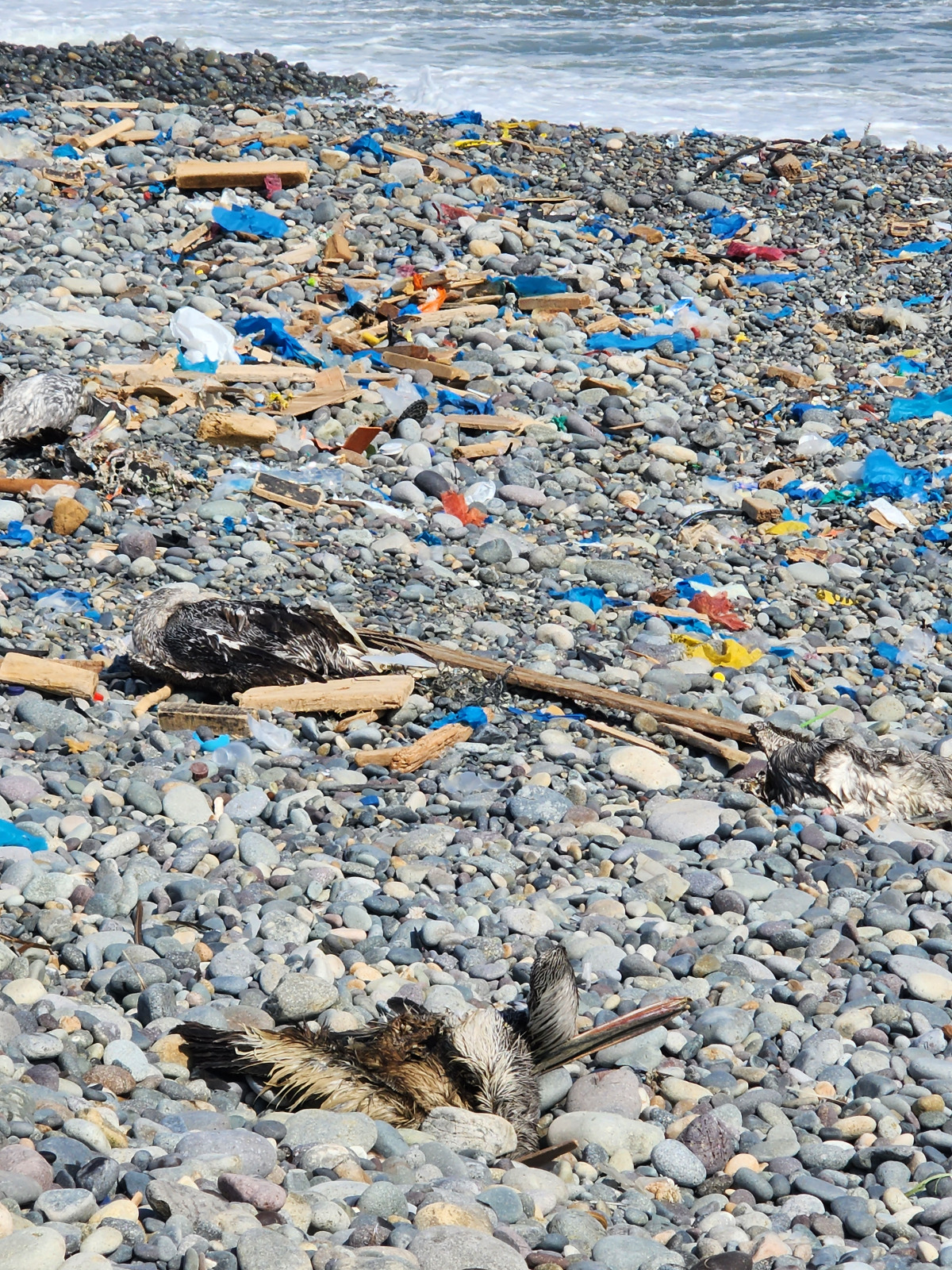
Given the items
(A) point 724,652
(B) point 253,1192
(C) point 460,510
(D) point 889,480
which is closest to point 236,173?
(C) point 460,510

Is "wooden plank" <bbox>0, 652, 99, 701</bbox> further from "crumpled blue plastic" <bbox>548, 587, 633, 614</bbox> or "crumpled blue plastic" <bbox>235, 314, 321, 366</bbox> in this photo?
"crumpled blue plastic" <bbox>235, 314, 321, 366</bbox>

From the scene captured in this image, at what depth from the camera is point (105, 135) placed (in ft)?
33.5

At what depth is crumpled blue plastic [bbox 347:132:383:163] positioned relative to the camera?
10734 millimetres

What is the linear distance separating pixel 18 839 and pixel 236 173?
7362mm

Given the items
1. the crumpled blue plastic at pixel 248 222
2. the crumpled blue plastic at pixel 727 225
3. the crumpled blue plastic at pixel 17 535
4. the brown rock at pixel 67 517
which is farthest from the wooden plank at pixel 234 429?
the crumpled blue plastic at pixel 727 225

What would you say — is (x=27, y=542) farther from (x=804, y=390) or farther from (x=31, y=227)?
(x=804, y=390)

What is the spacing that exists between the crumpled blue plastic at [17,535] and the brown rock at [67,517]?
4.6 inches

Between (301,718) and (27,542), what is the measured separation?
175cm

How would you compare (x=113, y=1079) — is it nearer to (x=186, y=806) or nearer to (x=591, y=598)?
(x=186, y=806)

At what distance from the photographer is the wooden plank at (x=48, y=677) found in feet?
14.6

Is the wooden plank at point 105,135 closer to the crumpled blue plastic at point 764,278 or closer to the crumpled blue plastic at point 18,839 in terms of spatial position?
the crumpled blue plastic at point 764,278

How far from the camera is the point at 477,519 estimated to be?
6.43 meters

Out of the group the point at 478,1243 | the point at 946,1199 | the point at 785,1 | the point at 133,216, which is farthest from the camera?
the point at 785,1

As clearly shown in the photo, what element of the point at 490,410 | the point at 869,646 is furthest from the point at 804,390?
the point at 869,646
